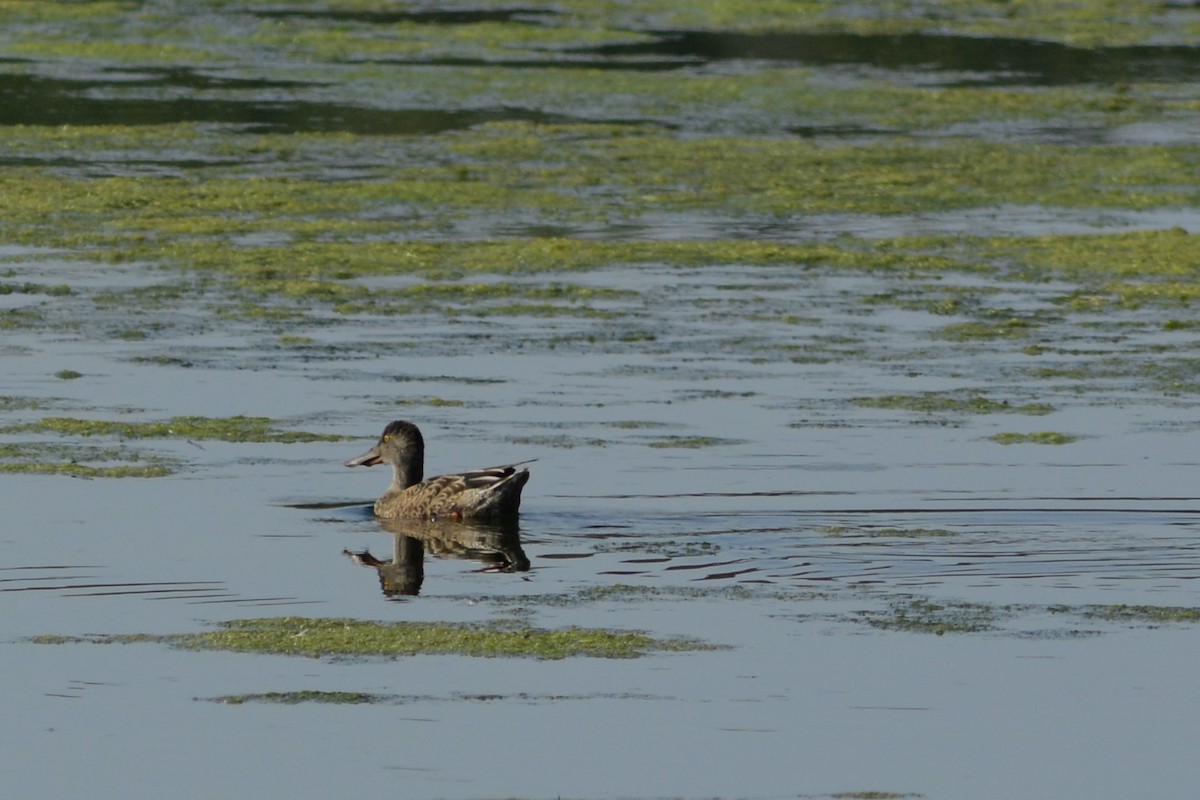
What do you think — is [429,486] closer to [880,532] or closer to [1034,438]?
[880,532]

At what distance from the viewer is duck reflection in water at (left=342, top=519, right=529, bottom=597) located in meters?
9.88

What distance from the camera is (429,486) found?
36.5 ft

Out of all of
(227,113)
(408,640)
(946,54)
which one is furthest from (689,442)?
(946,54)

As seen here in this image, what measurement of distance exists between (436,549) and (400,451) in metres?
0.81

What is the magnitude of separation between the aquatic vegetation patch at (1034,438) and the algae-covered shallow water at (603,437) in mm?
24

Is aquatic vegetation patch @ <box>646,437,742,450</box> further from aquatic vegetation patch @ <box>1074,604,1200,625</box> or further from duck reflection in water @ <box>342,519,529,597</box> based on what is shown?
aquatic vegetation patch @ <box>1074,604,1200,625</box>

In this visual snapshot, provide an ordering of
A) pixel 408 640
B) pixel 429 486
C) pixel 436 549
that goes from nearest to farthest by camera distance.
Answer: pixel 408 640 < pixel 436 549 < pixel 429 486

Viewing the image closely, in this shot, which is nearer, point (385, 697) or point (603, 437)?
point (385, 697)

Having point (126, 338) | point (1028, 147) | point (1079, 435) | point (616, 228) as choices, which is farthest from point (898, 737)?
point (1028, 147)

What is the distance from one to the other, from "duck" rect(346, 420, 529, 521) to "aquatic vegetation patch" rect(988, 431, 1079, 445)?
234 cm

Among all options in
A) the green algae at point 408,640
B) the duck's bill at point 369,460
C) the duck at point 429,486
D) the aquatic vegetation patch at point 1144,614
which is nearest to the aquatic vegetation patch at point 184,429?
the duck at point 429,486

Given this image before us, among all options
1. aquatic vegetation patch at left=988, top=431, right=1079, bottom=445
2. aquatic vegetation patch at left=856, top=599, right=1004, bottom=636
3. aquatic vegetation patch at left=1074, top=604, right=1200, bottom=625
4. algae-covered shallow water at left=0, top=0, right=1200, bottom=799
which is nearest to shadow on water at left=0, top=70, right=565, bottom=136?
algae-covered shallow water at left=0, top=0, right=1200, bottom=799

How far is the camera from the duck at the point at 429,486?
10.6 metres

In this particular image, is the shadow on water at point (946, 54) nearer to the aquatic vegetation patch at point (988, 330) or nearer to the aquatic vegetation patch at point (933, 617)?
the aquatic vegetation patch at point (988, 330)
